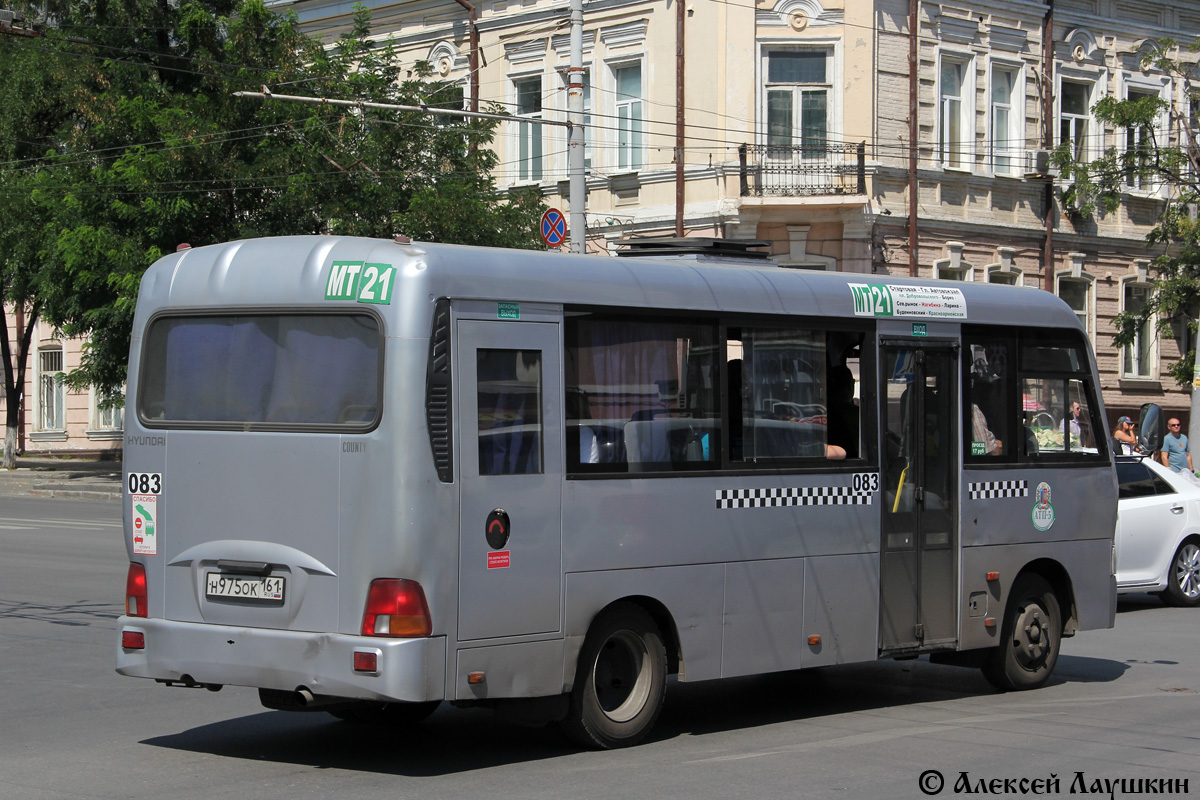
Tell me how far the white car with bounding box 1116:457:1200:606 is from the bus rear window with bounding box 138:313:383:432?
9.87 m

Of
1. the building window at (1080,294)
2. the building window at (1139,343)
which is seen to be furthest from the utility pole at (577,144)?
the building window at (1139,343)

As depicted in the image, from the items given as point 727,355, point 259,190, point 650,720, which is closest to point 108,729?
point 650,720

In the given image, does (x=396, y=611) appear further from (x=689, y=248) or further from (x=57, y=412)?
(x=57, y=412)

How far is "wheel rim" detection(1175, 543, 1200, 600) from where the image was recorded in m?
15.3

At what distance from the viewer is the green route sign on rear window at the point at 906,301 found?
943cm

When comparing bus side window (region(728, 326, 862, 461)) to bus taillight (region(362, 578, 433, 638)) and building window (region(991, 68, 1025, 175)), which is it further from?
building window (region(991, 68, 1025, 175))

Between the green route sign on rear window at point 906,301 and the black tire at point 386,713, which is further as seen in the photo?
the green route sign on rear window at point 906,301

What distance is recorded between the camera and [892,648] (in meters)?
9.46

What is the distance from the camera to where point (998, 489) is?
10.1 m

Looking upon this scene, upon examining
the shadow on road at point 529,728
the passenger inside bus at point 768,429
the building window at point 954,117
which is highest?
the building window at point 954,117

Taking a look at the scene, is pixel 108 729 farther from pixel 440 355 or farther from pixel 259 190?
pixel 259 190

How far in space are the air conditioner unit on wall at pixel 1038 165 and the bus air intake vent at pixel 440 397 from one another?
26542 millimetres

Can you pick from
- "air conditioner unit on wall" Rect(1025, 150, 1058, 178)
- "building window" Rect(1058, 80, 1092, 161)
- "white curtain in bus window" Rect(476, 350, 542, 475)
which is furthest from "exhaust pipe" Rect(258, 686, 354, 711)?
"building window" Rect(1058, 80, 1092, 161)

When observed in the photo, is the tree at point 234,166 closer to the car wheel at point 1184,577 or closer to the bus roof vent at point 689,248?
the car wheel at point 1184,577
